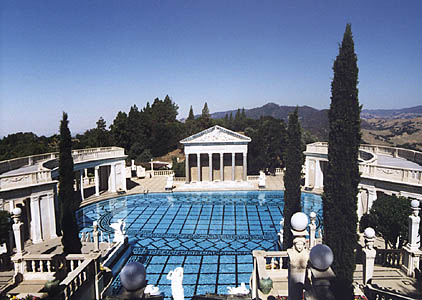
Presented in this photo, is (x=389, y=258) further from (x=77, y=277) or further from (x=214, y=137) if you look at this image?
(x=214, y=137)

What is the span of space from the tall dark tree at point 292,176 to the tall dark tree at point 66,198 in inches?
420

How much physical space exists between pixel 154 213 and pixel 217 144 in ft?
45.5

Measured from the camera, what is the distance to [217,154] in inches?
1545

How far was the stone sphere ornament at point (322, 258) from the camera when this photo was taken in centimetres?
467

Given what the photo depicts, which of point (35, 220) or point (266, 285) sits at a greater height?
point (266, 285)

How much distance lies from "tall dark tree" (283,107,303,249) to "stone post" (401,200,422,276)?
17.4 feet

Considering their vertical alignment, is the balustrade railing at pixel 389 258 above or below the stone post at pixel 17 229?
below

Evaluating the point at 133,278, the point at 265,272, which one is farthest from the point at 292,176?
the point at 133,278

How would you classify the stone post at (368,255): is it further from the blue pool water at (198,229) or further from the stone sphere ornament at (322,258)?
the blue pool water at (198,229)

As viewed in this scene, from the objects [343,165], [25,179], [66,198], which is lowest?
[66,198]

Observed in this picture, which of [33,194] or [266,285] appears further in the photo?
[33,194]

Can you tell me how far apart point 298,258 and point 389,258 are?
25.5ft

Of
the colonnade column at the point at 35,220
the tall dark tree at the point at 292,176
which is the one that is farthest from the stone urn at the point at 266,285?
the colonnade column at the point at 35,220

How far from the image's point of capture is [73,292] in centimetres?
738
